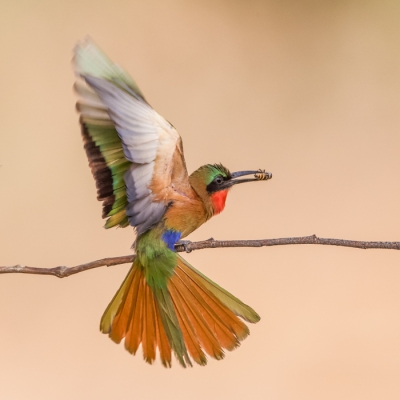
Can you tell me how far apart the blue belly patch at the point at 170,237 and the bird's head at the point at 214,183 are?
11 cm

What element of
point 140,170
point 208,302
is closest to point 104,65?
point 140,170

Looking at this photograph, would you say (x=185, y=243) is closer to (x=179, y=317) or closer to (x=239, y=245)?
(x=179, y=317)

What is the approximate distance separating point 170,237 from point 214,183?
0.58 ft

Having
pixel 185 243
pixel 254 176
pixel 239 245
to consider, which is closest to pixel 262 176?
pixel 254 176

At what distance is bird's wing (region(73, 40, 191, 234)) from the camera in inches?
44.0

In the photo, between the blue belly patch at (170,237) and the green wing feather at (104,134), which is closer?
the green wing feather at (104,134)

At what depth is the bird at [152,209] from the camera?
3.73 feet

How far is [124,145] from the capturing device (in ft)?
3.69

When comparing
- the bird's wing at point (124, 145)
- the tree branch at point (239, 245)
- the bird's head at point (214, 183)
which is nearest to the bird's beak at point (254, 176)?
the bird's head at point (214, 183)

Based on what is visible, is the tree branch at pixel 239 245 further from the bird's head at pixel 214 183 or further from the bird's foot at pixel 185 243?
the bird's head at pixel 214 183

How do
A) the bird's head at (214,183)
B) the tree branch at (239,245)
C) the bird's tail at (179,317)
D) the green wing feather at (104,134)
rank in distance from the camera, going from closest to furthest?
the tree branch at (239,245) → the green wing feather at (104,134) → the bird's tail at (179,317) → the bird's head at (214,183)

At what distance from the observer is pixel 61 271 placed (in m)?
A: 1.12

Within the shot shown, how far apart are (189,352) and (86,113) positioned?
21.7 inches

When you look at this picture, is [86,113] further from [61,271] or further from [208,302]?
[208,302]
